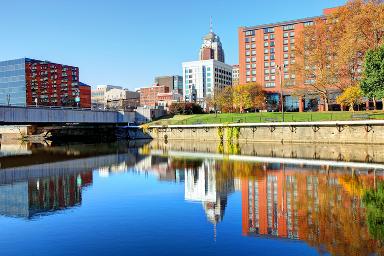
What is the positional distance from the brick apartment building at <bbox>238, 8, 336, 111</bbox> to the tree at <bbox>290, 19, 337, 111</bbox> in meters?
30.7

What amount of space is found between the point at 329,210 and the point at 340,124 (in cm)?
4612

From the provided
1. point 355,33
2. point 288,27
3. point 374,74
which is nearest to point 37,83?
point 288,27

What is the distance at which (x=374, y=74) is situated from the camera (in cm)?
5884

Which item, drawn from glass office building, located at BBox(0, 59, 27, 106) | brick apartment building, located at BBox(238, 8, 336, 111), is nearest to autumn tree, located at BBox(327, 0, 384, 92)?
A: brick apartment building, located at BBox(238, 8, 336, 111)

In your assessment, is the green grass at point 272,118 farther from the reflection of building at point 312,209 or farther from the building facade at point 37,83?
the building facade at point 37,83

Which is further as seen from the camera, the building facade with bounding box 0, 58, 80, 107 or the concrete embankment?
the building facade with bounding box 0, 58, 80, 107

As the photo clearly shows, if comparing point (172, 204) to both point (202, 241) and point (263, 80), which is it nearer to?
point (202, 241)

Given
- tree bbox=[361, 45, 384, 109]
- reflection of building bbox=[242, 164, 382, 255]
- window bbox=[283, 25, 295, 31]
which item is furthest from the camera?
window bbox=[283, 25, 295, 31]

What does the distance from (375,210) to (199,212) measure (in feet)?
25.9

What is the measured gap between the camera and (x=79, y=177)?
3272 centimetres

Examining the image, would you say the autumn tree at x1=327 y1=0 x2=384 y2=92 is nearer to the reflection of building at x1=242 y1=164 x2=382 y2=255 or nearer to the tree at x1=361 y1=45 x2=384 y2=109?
the tree at x1=361 y1=45 x2=384 y2=109

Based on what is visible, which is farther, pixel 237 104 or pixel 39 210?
pixel 237 104

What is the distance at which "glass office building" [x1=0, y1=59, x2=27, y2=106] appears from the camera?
562 feet

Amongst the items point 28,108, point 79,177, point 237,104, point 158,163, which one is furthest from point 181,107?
point 79,177
